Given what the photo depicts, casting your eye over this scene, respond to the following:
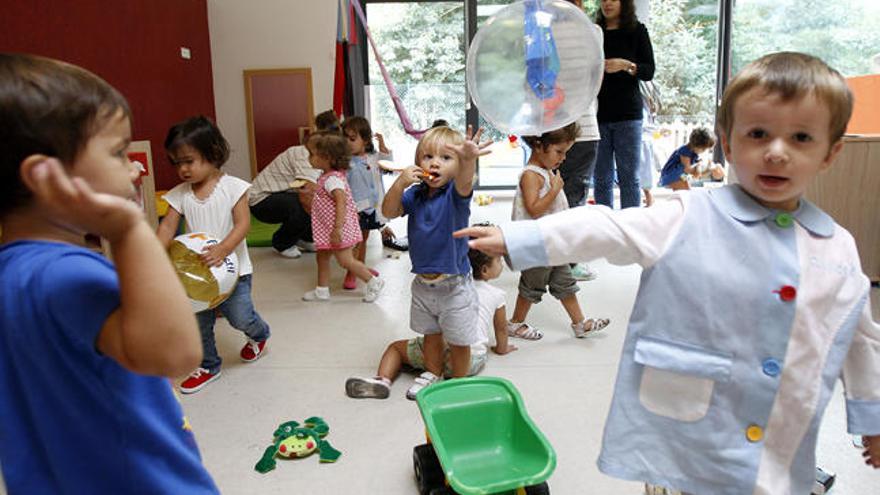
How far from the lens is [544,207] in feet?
8.46

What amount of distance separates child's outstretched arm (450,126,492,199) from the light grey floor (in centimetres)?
76

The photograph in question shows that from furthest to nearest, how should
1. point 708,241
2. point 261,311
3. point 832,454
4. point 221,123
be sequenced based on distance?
point 221,123 → point 261,311 → point 832,454 → point 708,241

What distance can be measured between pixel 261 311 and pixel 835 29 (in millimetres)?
6136

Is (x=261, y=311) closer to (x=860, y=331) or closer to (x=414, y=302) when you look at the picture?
(x=414, y=302)

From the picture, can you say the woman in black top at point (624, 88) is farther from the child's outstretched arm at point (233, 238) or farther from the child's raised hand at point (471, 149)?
the child's outstretched arm at point (233, 238)

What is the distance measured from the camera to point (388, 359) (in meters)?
2.35

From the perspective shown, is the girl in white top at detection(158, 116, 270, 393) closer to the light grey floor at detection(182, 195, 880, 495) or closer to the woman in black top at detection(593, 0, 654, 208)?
the light grey floor at detection(182, 195, 880, 495)

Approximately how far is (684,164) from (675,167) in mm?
91

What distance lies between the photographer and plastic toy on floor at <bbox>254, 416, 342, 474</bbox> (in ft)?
5.88

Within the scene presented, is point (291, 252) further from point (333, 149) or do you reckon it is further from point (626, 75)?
point (626, 75)

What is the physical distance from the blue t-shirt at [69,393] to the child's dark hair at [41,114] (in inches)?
4.1

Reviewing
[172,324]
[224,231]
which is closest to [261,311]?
[224,231]

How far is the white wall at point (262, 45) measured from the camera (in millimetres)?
6340

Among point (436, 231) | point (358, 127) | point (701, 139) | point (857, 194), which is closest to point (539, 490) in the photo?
point (436, 231)
